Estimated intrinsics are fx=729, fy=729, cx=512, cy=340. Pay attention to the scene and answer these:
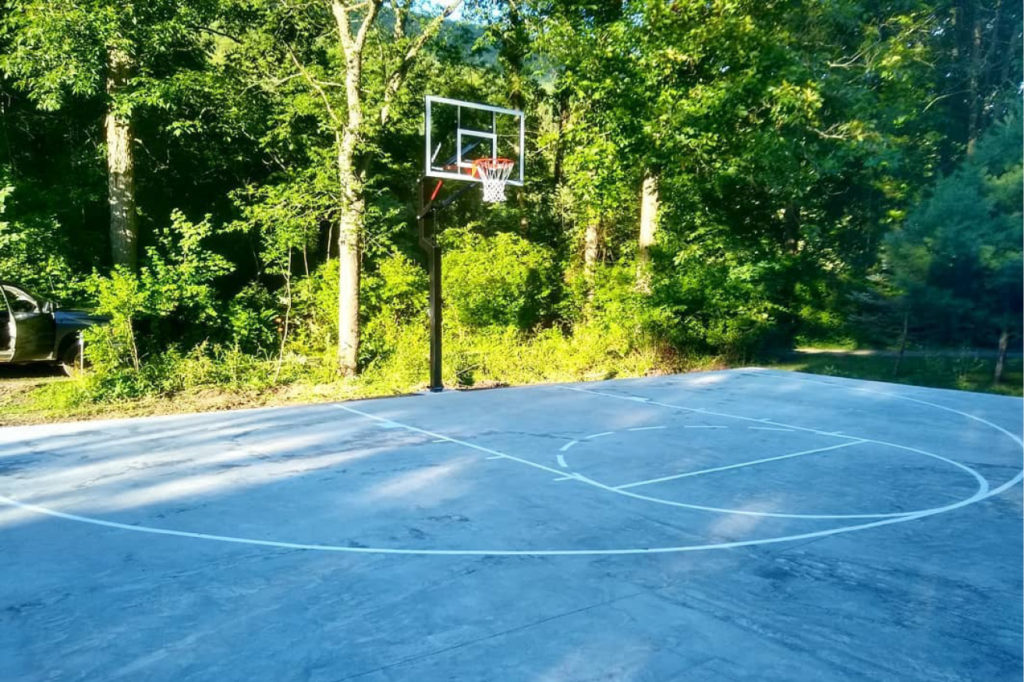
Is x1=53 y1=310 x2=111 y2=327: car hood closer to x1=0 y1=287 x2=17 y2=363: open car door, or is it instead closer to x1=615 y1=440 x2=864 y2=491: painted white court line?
x1=0 y1=287 x2=17 y2=363: open car door

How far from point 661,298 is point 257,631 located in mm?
11927

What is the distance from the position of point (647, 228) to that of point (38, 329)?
11.0 m

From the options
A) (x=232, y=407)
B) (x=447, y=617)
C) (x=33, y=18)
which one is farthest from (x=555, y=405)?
(x=33, y=18)

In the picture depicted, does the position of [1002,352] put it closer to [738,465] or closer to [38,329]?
[738,465]

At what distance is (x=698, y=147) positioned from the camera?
44.0 ft

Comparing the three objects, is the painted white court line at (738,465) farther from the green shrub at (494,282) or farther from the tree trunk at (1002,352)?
the tree trunk at (1002,352)

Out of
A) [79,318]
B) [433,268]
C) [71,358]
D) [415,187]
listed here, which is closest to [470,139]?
[415,187]

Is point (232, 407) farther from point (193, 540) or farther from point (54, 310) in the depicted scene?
point (193, 540)

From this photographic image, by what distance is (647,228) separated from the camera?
15.3 meters

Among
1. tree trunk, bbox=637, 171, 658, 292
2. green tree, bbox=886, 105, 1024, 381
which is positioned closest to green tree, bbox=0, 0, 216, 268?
tree trunk, bbox=637, 171, 658, 292

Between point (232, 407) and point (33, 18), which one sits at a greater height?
point (33, 18)

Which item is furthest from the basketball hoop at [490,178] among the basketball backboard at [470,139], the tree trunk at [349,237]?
the tree trunk at [349,237]

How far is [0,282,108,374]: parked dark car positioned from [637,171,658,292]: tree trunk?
954cm

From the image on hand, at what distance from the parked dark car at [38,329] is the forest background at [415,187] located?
Answer: 2.48 feet
